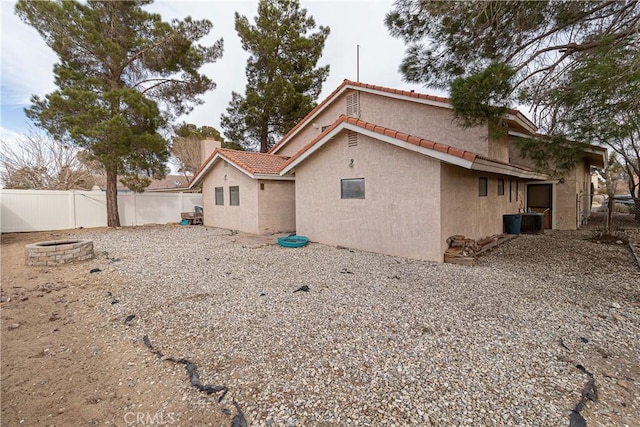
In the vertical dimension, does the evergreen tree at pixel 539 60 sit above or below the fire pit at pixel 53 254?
above

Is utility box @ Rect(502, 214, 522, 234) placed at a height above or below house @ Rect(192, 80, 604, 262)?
below

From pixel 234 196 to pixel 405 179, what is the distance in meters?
9.18

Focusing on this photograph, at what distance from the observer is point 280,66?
19828 mm

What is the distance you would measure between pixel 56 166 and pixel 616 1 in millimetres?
27035

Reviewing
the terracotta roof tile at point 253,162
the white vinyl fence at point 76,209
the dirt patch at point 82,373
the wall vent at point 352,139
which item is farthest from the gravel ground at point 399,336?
the white vinyl fence at point 76,209

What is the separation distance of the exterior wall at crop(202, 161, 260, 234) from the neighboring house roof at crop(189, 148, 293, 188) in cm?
41

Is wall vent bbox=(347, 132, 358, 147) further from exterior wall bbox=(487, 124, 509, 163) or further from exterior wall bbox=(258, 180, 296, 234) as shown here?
exterior wall bbox=(258, 180, 296, 234)

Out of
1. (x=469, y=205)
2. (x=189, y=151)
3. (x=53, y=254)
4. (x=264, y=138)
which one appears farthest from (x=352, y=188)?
(x=189, y=151)

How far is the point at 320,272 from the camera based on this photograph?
691 cm

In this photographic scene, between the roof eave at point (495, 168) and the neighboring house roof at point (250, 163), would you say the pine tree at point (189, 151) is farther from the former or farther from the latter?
the roof eave at point (495, 168)

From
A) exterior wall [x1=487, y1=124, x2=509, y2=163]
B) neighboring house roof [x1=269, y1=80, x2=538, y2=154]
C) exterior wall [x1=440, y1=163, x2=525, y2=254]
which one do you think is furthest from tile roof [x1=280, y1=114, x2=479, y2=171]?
exterior wall [x1=487, y1=124, x2=509, y2=163]

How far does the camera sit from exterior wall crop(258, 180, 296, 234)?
42.9ft

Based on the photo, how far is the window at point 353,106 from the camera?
535 inches

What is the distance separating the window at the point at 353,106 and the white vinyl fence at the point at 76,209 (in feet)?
39.0
